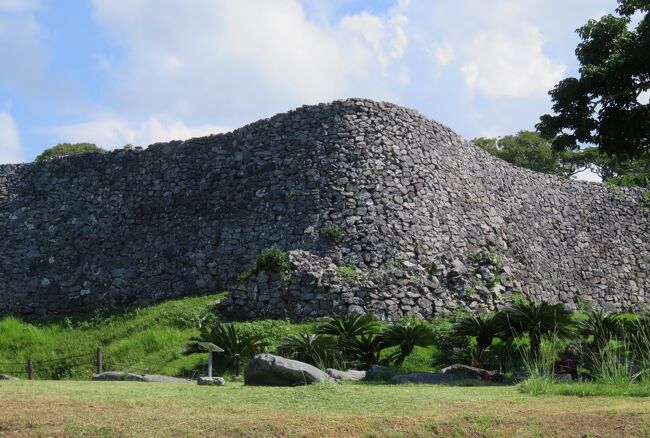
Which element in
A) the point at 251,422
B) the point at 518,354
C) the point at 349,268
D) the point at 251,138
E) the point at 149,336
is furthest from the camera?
the point at 251,138

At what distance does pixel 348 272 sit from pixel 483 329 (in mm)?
4880

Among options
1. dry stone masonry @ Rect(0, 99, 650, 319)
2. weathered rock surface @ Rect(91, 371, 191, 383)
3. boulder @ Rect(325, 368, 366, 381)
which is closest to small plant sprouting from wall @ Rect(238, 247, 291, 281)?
dry stone masonry @ Rect(0, 99, 650, 319)

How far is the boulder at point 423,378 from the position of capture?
1209 centimetres

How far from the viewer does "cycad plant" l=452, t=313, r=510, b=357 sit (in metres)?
15.9

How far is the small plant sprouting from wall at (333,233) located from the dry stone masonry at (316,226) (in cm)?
3

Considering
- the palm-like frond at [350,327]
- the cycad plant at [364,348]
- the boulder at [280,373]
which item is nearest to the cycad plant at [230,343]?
the palm-like frond at [350,327]

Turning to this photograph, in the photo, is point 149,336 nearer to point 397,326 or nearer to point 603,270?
point 397,326

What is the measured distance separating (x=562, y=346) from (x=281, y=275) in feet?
24.9

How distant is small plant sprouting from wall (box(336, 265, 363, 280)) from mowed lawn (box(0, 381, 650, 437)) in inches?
389

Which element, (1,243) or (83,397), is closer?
(83,397)

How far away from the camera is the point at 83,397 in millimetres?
9172

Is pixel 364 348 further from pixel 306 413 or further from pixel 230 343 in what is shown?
pixel 306 413

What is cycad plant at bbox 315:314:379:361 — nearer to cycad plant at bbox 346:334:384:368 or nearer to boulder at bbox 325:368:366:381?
cycad plant at bbox 346:334:384:368

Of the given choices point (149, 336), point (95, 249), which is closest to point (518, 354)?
point (149, 336)
